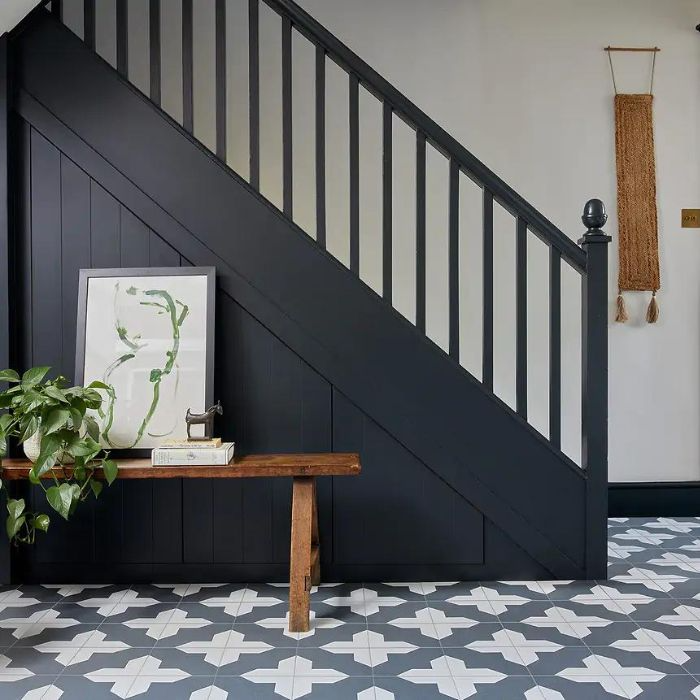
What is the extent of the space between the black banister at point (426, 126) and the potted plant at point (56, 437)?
1.51m

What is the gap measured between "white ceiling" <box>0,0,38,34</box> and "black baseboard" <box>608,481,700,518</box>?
3516 mm

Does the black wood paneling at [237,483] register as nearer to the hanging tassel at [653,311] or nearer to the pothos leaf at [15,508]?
the pothos leaf at [15,508]

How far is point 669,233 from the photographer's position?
3.61m

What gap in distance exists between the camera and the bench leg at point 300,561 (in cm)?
212

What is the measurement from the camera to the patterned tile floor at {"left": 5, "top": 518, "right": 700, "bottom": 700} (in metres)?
1.79

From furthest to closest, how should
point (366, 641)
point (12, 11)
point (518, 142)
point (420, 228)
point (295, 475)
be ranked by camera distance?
point (518, 142) → point (420, 228) → point (12, 11) → point (295, 475) → point (366, 641)

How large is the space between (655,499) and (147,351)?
9.17ft

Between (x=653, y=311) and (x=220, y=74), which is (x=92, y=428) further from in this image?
(x=653, y=311)

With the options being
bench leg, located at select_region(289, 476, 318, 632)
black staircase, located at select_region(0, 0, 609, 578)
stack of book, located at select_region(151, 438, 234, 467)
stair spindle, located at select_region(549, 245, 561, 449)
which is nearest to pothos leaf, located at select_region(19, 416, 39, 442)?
stack of book, located at select_region(151, 438, 234, 467)

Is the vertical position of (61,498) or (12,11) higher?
(12,11)

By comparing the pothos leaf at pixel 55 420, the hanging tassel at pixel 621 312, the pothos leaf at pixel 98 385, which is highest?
the hanging tassel at pixel 621 312

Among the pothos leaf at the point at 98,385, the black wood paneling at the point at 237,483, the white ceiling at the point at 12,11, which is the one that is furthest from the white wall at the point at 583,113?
the pothos leaf at the point at 98,385

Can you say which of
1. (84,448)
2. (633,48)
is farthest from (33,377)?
(633,48)

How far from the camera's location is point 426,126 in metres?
2.54
